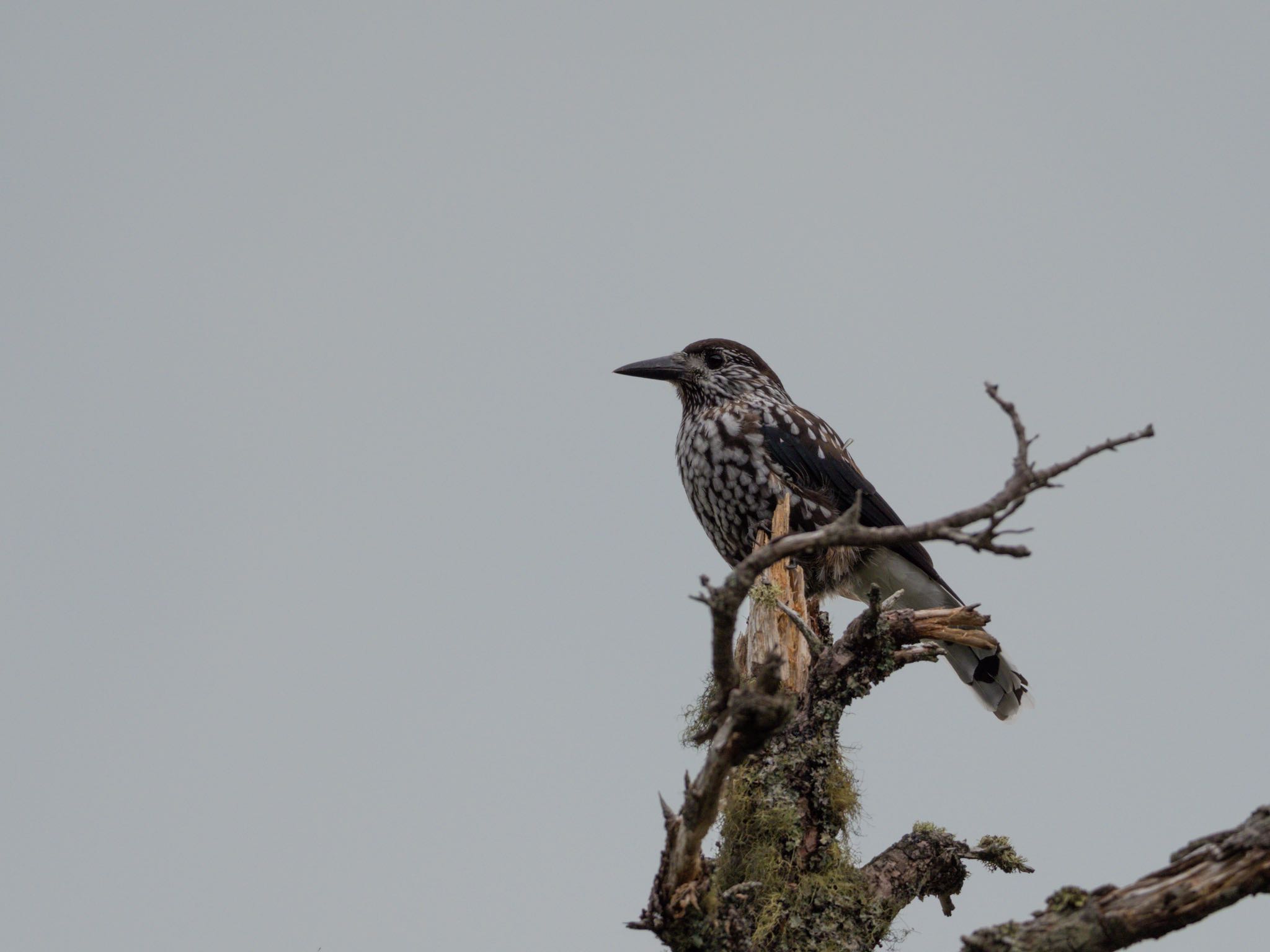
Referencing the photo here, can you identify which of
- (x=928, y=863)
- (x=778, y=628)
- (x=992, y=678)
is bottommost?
(x=928, y=863)

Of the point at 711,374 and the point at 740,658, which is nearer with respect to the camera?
the point at 740,658

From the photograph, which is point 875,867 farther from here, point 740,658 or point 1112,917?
point 1112,917

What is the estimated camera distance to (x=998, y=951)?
2852mm

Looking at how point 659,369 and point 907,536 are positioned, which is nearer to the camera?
point 907,536

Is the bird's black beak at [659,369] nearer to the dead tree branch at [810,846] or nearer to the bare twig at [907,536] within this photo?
the dead tree branch at [810,846]

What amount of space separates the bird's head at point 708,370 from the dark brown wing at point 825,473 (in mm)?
705

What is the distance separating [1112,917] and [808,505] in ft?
11.3

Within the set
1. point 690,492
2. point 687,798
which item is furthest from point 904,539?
point 690,492

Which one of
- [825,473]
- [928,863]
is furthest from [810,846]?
[825,473]

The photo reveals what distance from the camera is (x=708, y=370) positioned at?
702 centimetres

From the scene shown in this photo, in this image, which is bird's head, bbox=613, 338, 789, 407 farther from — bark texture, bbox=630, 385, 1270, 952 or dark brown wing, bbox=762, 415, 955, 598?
bark texture, bbox=630, 385, 1270, 952

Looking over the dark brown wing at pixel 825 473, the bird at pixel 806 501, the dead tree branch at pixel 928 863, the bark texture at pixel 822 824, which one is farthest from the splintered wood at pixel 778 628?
the dark brown wing at pixel 825 473

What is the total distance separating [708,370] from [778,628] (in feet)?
8.55

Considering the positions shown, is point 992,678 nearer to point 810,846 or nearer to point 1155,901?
point 810,846
